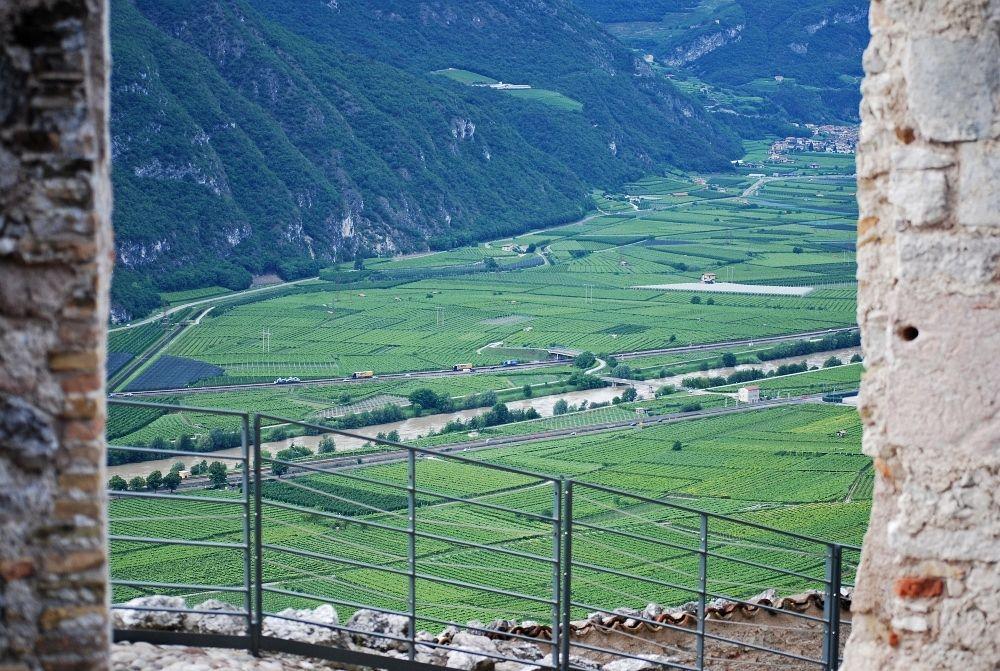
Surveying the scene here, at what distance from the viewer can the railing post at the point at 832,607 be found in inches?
210

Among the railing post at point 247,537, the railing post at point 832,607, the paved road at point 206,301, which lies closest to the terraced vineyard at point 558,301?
the paved road at point 206,301

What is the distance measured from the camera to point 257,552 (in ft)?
15.1

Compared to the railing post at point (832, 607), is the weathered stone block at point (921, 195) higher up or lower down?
higher up

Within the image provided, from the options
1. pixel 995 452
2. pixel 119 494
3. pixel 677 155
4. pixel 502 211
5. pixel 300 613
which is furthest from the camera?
pixel 677 155

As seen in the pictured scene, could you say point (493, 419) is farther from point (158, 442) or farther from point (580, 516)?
point (580, 516)

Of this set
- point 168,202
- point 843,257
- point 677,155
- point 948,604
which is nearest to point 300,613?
point 948,604

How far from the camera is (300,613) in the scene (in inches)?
209

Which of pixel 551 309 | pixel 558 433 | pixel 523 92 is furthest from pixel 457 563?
pixel 523 92

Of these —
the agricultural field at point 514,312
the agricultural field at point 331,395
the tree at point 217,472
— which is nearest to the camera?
the tree at point 217,472

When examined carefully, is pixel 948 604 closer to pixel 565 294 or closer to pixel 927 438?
pixel 927 438

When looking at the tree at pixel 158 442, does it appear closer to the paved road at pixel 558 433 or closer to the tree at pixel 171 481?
the paved road at pixel 558 433

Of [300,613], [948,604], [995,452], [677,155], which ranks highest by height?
[677,155]

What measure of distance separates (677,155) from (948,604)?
312ft

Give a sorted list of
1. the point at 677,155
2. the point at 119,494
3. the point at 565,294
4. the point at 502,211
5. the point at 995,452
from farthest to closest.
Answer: the point at 677,155, the point at 502,211, the point at 565,294, the point at 119,494, the point at 995,452
